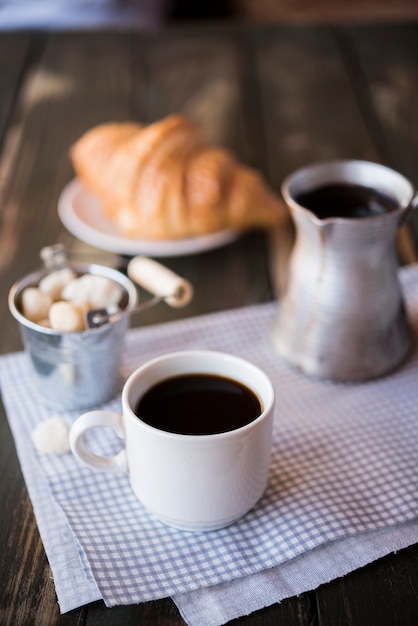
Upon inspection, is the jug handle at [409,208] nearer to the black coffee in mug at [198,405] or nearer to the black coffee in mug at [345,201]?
the black coffee in mug at [345,201]

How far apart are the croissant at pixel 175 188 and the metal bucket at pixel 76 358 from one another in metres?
0.25

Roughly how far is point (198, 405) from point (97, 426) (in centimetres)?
9

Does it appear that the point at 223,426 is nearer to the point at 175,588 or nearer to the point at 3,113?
the point at 175,588

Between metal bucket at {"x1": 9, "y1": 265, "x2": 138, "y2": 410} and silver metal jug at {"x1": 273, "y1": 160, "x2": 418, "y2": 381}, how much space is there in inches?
7.2

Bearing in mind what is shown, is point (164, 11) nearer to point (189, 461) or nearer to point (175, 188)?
point (175, 188)

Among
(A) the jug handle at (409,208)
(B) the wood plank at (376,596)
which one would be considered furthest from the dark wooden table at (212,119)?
(A) the jug handle at (409,208)

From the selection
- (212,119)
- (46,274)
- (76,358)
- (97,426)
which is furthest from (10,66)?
(97,426)

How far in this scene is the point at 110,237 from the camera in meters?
1.04

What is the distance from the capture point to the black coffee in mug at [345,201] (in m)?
0.81

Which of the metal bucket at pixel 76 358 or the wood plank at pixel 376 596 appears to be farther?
the metal bucket at pixel 76 358

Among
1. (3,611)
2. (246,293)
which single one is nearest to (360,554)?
(3,611)

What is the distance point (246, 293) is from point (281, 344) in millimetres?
140

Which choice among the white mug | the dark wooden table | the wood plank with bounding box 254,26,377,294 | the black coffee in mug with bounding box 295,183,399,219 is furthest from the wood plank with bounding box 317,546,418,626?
the wood plank with bounding box 254,26,377,294

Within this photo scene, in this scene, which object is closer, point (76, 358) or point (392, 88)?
point (76, 358)
